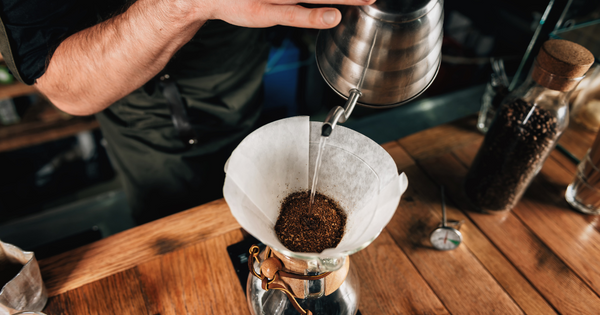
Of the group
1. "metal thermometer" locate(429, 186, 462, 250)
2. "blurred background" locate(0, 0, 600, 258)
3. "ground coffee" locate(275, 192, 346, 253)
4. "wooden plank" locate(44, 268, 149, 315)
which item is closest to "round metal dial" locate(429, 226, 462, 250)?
"metal thermometer" locate(429, 186, 462, 250)

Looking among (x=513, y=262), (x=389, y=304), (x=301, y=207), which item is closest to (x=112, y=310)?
(x=301, y=207)

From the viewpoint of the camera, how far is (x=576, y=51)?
794mm

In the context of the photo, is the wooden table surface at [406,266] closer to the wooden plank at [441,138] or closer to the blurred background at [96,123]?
the wooden plank at [441,138]

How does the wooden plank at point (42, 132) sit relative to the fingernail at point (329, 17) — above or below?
below

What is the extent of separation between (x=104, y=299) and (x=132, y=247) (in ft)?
0.44

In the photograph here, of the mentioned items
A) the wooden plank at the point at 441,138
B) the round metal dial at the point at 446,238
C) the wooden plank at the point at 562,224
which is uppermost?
A: the wooden plank at the point at 441,138

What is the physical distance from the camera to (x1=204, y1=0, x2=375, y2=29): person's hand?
1.97 ft

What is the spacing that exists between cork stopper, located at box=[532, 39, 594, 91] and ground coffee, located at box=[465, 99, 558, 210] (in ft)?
0.28

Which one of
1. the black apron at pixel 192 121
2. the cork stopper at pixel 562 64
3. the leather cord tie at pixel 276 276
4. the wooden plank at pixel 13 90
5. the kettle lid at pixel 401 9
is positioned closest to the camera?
the kettle lid at pixel 401 9

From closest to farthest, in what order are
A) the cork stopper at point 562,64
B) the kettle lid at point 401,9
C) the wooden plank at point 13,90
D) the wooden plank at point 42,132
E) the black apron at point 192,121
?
the kettle lid at point 401,9, the cork stopper at point 562,64, the black apron at point 192,121, the wooden plank at point 13,90, the wooden plank at point 42,132

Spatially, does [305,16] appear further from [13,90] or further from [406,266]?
[13,90]

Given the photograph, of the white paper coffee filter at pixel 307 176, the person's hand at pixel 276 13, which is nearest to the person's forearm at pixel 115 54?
the person's hand at pixel 276 13

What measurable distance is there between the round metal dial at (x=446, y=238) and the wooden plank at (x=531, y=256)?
11 cm

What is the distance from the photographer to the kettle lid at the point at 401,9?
55cm
